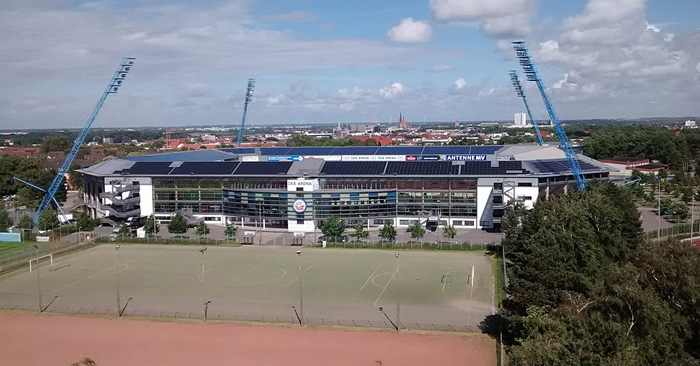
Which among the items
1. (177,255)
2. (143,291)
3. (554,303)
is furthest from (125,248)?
(554,303)

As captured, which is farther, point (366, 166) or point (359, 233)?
point (366, 166)

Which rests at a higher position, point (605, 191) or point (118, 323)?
point (605, 191)

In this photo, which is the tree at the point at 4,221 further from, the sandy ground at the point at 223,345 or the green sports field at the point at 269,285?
the sandy ground at the point at 223,345

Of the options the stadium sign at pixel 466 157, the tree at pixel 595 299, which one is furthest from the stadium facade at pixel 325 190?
the tree at pixel 595 299

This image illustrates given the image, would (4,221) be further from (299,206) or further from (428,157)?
(428,157)

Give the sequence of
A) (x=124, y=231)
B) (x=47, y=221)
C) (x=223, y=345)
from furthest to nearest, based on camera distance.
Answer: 1. (x=47, y=221)
2. (x=124, y=231)
3. (x=223, y=345)

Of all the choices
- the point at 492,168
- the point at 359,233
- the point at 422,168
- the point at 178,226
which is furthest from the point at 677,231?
the point at 178,226

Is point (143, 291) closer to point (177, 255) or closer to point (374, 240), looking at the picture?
point (177, 255)
